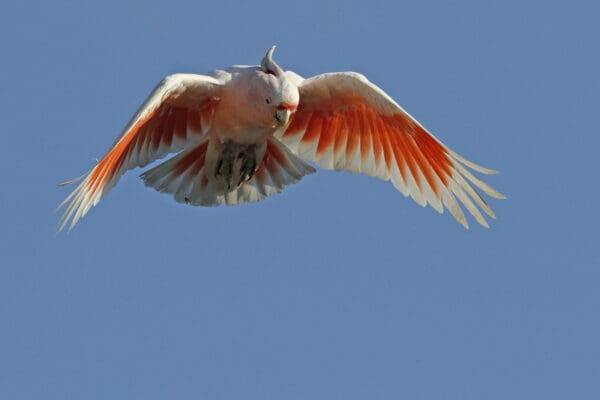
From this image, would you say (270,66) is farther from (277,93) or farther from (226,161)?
(226,161)

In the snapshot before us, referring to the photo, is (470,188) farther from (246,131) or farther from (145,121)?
(145,121)

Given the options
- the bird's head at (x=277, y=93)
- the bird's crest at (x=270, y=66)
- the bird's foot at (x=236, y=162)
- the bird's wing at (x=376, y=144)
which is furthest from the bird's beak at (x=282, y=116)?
the bird's wing at (x=376, y=144)

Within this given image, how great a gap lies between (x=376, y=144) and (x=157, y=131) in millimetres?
2182

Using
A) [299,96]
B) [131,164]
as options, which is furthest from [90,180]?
[299,96]

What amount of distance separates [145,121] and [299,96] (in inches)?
67.5

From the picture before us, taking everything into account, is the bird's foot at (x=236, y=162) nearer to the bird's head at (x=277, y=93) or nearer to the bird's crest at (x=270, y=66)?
the bird's head at (x=277, y=93)

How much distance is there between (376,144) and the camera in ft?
43.4

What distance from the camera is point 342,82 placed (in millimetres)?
12781

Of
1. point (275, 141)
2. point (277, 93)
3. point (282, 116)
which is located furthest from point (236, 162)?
point (277, 93)

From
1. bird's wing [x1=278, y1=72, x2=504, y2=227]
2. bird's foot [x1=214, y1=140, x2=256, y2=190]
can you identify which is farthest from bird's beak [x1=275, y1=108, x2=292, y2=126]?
bird's wing [x1=278, y1=72, x2=504, y2=227]

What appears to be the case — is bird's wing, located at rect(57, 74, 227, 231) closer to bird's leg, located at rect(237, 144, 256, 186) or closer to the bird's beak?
bird's leg, located at rect(237, 144, 256, 186)

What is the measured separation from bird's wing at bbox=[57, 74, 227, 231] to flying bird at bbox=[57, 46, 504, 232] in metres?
0.01

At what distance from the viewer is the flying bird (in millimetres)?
12211

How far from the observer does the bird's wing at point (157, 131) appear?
36.8 ft
